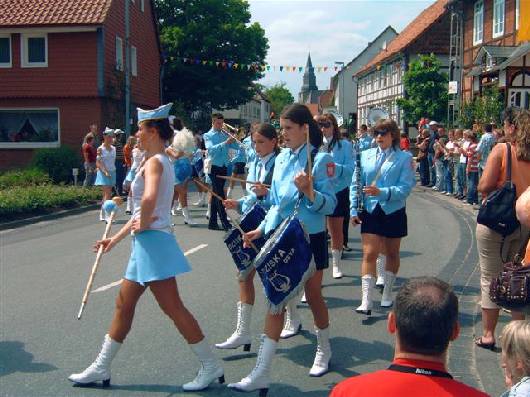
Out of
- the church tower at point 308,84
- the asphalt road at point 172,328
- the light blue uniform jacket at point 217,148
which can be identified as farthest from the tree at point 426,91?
the church tower at point 308,84

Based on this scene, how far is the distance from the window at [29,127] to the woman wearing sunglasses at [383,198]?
77.1 ft

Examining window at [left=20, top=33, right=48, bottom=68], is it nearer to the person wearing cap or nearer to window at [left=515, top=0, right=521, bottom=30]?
the person wearing cap

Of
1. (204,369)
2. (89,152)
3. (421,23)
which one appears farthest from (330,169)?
(421,23)

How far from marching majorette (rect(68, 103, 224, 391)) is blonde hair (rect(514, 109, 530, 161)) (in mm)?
2555

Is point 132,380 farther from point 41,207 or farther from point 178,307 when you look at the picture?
point 41,207

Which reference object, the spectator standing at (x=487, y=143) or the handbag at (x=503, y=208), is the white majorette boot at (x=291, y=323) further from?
the spectator standing at (x=487, y=143)

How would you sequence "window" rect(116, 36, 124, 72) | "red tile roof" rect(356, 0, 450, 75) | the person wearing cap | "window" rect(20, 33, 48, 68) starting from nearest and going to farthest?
the person wearing cap
"window" rect(20, 33, 48, 68)
"window" rect(116, 36, 124, 72)
"red tile roof" rect(356, 0, 450, 75)

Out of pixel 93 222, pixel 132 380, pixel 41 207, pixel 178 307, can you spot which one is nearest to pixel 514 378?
pixel 178 307

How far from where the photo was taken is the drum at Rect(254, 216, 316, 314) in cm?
Answer: 489

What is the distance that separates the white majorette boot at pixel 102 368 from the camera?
5020mm

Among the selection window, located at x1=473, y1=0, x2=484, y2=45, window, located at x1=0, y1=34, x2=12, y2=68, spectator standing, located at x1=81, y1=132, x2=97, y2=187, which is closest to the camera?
spectator standing, located at x1=81, y1=132, x2=97, y2=187

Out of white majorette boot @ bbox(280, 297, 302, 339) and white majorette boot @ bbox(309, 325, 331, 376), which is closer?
white majorette boot @ bbox(309, 325, 331, 376)

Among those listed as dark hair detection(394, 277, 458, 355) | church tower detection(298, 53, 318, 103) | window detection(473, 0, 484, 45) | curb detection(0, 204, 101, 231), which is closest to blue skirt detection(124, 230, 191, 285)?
dark hair detection(394, 277, 458, 355)

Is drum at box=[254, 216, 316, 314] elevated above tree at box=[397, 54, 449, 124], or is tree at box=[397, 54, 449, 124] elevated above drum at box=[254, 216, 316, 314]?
tree at box=[397, 54, 449, 124]
